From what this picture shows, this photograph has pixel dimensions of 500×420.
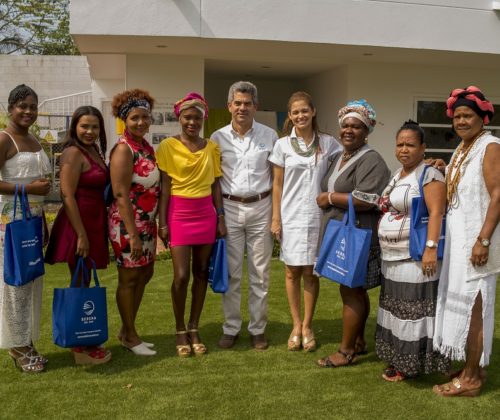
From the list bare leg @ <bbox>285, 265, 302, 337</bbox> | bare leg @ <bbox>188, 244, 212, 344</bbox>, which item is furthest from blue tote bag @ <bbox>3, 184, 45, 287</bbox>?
bare leg @ <bbox>285, 265, 302, 337</bbox>

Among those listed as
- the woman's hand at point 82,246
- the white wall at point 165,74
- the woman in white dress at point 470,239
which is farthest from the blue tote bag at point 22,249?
the white wall at point 165,74

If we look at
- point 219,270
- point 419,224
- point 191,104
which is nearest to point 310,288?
point 219,270

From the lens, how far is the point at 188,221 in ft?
14.4

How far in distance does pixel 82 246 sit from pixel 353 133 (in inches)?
80.1

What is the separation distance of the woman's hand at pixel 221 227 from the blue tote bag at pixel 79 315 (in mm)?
982

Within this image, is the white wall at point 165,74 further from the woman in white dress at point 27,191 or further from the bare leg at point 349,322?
the bare leg at point 349,322

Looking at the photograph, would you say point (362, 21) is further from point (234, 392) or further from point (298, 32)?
point (234, 392)

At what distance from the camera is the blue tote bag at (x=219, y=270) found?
452 cm

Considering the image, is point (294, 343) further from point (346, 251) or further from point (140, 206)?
point (140, 206)

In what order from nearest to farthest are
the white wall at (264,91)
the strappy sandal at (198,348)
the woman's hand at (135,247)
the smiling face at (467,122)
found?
the smiling face at (467,122) < the woman's hand at (135,247) < the strappy sandal at (198,348) < the white wall at (264,91)

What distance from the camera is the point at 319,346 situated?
15.9 ft

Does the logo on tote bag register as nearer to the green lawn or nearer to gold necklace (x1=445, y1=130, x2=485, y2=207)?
the green lawn

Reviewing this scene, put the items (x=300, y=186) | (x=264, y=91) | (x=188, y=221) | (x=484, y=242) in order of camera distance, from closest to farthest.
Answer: (x=484, y=242) → (x=188, y=221) → (x=300, y=186) → (x=264, y=91)

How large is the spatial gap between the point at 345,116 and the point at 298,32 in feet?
16.3
